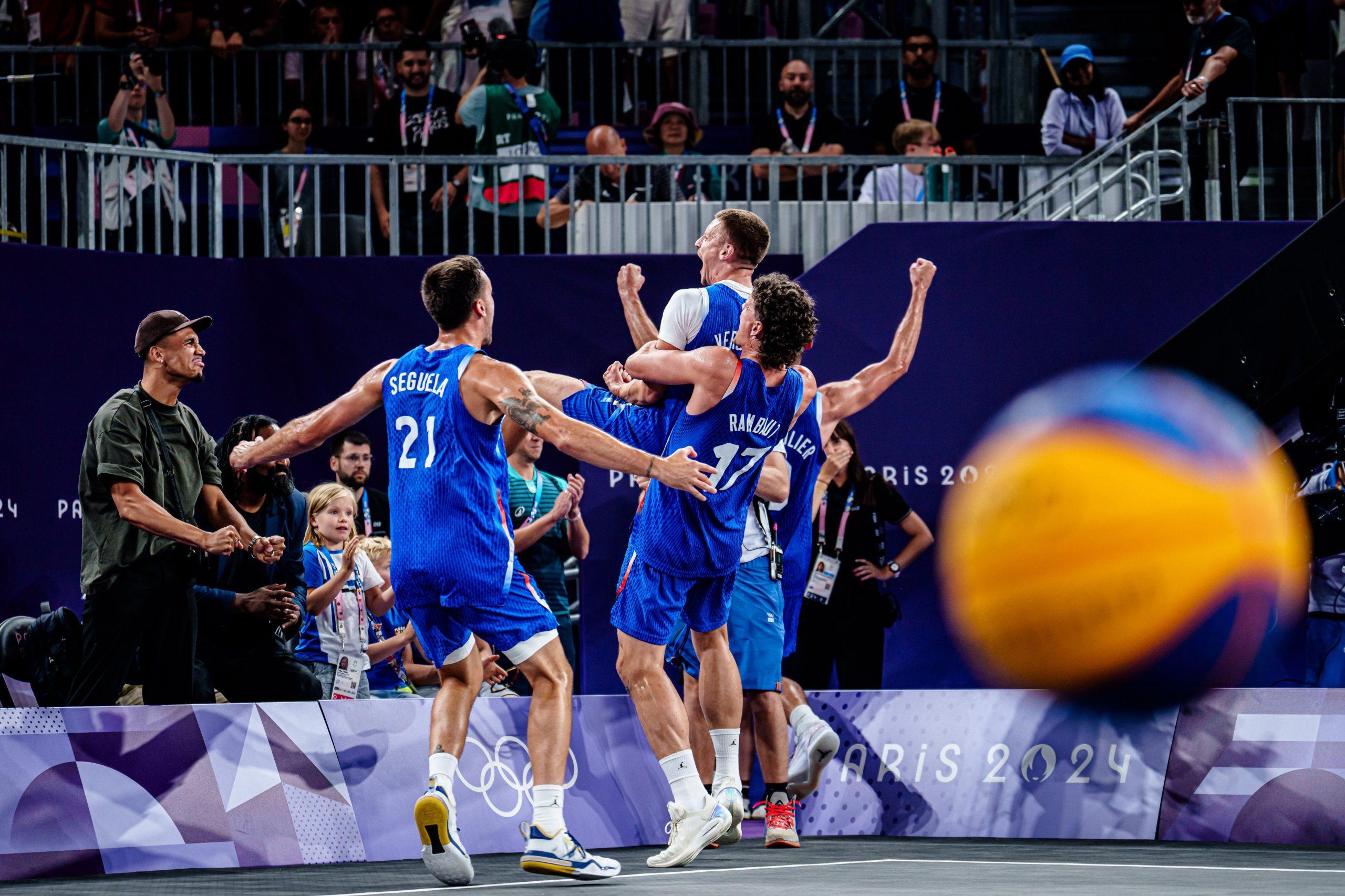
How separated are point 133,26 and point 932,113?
638 centimetres

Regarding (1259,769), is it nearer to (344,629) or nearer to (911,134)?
(344,629)

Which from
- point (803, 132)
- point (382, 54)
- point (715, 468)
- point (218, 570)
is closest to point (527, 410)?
point (715, 468)

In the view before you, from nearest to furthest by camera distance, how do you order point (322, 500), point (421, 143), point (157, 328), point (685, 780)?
point (685, 780) < point (157, 328) < point (322, 500) < point (421, 143)

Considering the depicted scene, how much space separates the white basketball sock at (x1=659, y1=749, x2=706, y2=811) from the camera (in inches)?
225

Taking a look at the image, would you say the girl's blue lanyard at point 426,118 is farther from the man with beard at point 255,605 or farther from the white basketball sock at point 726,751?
the white basketball sock at point 726,751

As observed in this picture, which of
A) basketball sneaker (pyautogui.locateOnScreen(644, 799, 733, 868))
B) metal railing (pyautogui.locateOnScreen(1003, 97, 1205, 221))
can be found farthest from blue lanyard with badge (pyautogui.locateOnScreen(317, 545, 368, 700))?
metal railing (pyautogui.locateOnScreen(1003, 97, 1205, 221))

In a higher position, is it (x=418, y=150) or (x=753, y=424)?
(x=418, y=150)

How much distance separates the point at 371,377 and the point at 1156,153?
6.34m

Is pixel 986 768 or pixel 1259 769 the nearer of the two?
pixel 1259 769

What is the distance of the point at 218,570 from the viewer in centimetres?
761

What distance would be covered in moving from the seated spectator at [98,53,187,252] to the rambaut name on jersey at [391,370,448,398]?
215 inches

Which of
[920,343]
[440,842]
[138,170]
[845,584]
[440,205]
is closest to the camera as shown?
[440,842]

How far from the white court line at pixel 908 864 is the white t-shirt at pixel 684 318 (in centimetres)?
200

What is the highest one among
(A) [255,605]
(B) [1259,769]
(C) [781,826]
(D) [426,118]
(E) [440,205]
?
(D) [426,118]
